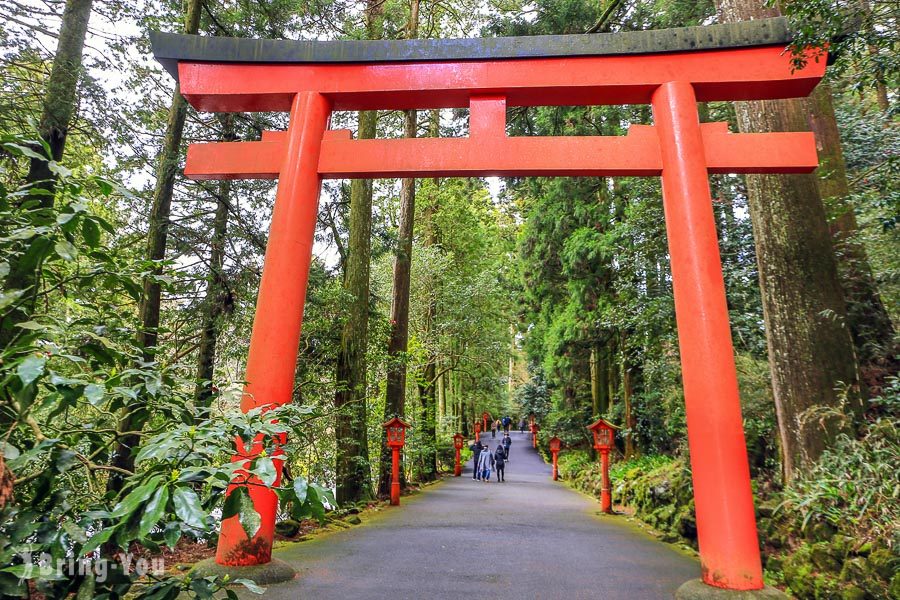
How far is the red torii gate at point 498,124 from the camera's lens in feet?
12.3

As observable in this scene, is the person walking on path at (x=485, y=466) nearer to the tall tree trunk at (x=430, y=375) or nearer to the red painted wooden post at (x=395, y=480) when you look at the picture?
the tall tree trunk at (x=430, y=375)

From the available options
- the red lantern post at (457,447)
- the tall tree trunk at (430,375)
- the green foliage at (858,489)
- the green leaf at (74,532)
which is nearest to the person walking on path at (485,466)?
the red lantern post at (457,447)

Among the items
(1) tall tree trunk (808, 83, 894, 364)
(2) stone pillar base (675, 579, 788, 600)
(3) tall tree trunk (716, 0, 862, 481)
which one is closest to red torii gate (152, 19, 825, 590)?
(3) tall tree trunk (716, 0, 862, 481)

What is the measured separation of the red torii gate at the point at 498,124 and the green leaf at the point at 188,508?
7.72 feet

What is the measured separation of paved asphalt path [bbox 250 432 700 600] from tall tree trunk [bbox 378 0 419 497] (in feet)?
7.09

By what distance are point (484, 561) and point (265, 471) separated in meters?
3.27

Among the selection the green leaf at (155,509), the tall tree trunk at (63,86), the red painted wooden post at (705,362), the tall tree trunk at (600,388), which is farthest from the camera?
the tall tree trunk at (600,388)

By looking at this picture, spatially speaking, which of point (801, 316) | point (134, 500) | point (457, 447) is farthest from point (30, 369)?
point (457, 447)

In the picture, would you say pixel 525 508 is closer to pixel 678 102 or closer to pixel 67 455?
pixel 678 102

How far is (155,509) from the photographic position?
130 cm

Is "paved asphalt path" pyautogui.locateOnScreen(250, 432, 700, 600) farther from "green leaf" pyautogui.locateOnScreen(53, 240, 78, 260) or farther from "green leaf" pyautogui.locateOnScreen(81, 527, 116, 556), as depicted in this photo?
"green leaf" pyautogui.locateOnScreen(53, 240, 78, 260)

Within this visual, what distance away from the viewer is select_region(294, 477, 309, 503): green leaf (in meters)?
1.45

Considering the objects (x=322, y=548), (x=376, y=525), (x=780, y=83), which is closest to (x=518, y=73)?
(x=780, y=83)

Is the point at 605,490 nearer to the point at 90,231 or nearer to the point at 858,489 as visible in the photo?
the point at 858,489
